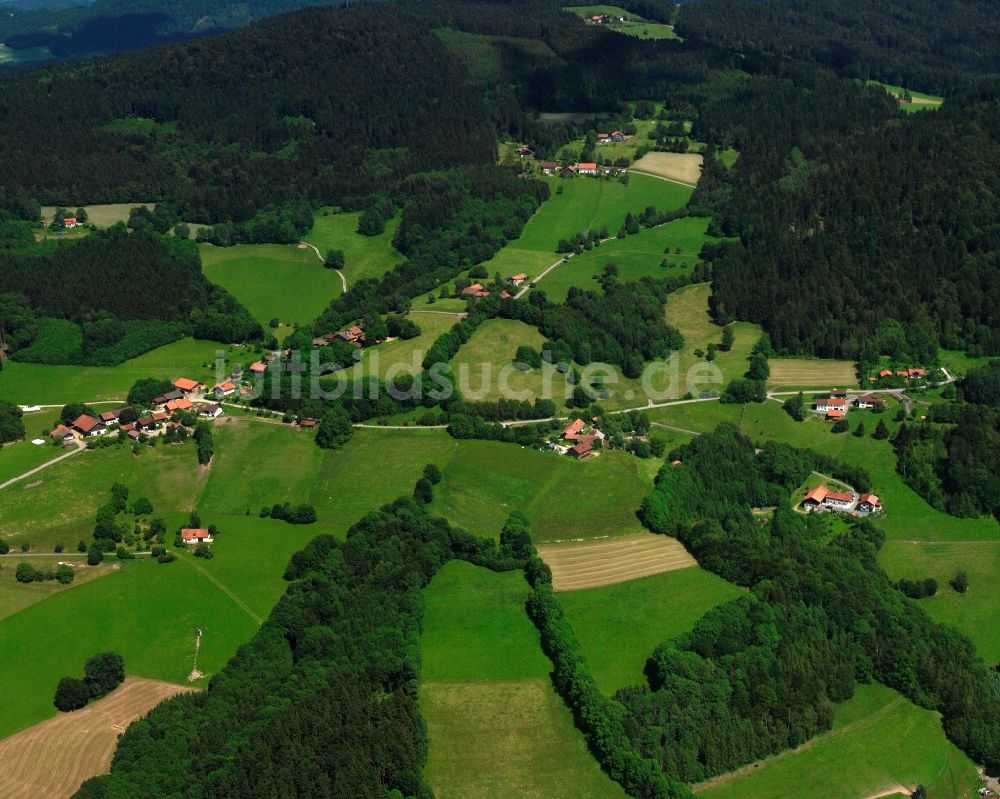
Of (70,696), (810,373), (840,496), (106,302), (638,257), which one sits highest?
(638,257)

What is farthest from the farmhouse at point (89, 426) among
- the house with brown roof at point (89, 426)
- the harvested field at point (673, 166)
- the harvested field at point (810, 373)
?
the harvested field at point (673, 166)

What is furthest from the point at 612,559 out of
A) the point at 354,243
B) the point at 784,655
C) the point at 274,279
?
the point at 354,243

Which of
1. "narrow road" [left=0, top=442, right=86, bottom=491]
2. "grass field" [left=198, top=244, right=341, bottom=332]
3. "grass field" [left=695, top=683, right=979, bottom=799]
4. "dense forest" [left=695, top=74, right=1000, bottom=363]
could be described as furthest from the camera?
"grass field" [left=198, top=244, right=341, bottom=332]

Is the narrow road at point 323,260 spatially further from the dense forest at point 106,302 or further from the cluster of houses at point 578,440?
the cluster of houses at point 578,440

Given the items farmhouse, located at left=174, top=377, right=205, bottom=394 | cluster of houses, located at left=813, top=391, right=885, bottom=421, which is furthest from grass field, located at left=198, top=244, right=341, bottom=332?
cluster of houses, located at left=813, top=391, right=885, bottom=421

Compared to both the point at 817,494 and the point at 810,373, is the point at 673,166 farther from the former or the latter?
the point at 817,494

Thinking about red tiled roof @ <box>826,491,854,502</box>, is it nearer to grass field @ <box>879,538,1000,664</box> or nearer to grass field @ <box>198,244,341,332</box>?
grass field @ <box>879,538,1000,664</box>

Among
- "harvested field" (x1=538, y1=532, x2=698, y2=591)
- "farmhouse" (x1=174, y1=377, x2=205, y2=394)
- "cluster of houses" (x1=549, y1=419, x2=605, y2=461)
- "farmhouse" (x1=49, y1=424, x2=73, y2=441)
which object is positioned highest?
"cluster of houses" (x1=549, y1=419, x2=605, y2=461)
